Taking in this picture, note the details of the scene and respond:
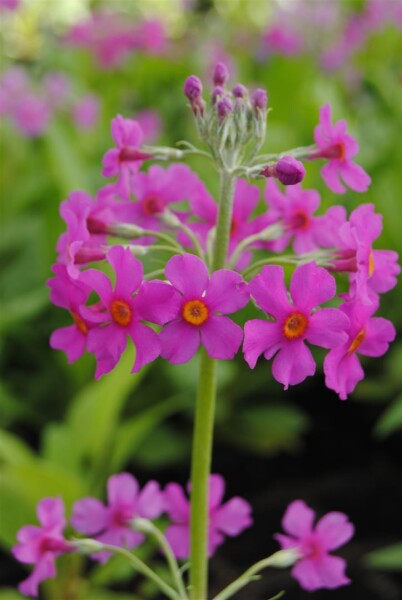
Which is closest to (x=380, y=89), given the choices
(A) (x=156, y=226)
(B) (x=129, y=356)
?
(B) (x=129, y=356)

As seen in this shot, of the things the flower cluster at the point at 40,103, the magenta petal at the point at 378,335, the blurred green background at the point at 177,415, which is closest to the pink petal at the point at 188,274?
the magenta petal at the point at 378,335

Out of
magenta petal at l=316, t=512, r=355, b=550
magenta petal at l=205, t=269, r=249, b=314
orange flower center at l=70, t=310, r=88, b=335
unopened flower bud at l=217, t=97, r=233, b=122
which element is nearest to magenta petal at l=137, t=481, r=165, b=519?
magenta petal at l=316, t=512, r=355, b=550

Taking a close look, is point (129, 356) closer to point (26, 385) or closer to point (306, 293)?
point (26, 385)

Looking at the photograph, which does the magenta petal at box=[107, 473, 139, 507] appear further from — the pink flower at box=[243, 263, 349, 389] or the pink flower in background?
the pink flower in background

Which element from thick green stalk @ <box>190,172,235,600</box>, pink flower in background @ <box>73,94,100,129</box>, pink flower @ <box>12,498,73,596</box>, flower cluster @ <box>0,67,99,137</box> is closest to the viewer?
thick green stalk @ <box>190,172,235,600</box>

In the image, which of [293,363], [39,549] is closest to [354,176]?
[293,363]

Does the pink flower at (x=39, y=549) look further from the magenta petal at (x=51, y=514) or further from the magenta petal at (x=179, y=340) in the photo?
the magenta petal at (x=179, y=340)

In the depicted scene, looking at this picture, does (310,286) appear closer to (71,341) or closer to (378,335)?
(378,335)
